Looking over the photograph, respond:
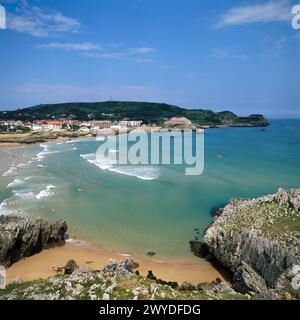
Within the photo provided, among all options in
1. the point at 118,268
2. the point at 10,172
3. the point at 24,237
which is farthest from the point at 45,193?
the point at 118,268

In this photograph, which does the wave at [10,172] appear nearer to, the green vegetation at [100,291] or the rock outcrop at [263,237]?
the rock outcrop at [263,237]

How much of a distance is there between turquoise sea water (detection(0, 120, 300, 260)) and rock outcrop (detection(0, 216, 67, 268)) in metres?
2.58

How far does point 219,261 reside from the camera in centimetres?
1952

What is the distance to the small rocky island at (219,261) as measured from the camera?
1050 centimetres

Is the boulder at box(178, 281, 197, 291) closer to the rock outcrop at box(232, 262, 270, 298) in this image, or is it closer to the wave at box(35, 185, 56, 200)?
the rock outcrop at box(232, 262, 270, 298)

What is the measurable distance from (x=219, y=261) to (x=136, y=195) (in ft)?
53.0

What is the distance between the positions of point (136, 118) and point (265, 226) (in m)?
178

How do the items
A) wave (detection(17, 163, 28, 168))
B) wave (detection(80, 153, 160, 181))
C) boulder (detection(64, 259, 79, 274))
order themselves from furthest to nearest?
wave (detection(17, 163, 28, 168)) → wave (detection(80, 153, 160, 181)) → boulder (detection(64, 259, 79, 274))

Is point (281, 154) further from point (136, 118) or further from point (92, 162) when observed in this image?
point (136, 118)

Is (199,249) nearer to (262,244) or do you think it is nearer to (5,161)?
(262,244)

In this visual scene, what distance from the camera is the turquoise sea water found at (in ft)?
79.2

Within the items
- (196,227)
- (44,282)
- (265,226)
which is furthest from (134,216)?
(44,282)

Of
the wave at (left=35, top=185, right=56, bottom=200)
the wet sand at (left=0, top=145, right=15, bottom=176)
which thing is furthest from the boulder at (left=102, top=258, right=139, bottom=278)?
the wet sand at (left=0, top=145, right=15, bottom=176)

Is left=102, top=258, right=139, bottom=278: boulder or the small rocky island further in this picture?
left=102, top=258, right=139, bottom=278: boulder
